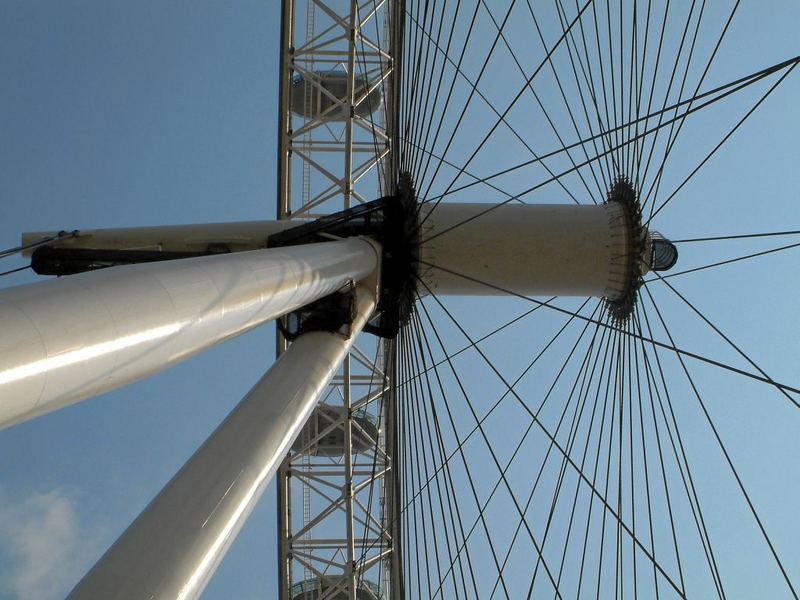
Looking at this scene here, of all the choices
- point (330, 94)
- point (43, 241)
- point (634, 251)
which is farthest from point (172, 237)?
point (330, 94)

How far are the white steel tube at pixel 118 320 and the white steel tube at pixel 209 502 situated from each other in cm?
102

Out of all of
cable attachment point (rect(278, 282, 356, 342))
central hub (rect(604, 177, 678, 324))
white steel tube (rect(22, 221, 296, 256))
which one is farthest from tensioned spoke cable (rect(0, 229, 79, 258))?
central hub (rect(604, 177, 678, 324))

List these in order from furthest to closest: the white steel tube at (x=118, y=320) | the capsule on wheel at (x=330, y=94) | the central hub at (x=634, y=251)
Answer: the capsule on wheel at (x=330, y=94)
the central hub at (x=634, y=251)
the white steel tube at (x=118, y=320)

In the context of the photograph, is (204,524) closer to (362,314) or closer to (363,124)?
(362,314)

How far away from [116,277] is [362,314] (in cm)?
669

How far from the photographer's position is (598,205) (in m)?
12.6

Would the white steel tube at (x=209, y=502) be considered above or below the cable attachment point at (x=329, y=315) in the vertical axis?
below

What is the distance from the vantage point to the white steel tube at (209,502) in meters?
4.79

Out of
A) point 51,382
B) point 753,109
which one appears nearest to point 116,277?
point 51,382

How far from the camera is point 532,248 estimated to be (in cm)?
1222

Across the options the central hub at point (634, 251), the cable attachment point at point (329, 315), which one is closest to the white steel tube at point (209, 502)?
the cable attachment point at point (329, 315)

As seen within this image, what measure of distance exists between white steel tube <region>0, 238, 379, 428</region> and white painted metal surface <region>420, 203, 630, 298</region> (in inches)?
214

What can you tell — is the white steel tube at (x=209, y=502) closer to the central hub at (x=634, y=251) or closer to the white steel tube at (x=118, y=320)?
the white steel tube at (x=118, y=320)

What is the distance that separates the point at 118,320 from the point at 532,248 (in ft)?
28.0
